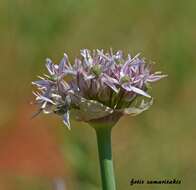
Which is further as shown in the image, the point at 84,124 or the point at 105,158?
the point at 84,124

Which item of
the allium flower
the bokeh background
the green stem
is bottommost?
the bokeh background

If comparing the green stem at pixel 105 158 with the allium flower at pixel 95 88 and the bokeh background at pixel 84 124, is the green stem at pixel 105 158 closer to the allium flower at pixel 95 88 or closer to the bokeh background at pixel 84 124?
the allium flower at pixel 95 88

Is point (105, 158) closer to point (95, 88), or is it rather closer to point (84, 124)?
point (95, 88)

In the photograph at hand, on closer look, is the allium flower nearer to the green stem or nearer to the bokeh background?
the green stem

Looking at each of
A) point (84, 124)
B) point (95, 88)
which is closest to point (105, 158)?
point (95, 88)

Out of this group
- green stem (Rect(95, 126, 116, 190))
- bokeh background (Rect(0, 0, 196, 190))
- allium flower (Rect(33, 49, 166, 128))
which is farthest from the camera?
bokeh background (Rect(0, 0, 196, 190))

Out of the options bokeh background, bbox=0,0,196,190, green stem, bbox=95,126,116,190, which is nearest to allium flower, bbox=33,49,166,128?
green stem, bbox=95,126,116,190

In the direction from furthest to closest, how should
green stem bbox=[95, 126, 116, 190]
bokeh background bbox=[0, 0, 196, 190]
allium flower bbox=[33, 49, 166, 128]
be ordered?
bokeh background bbox=[0, 0, 196, 190] < allium flower bbox=[33, 49, 166, 128] < green stem bbox=[95, 126, 116, 190]
